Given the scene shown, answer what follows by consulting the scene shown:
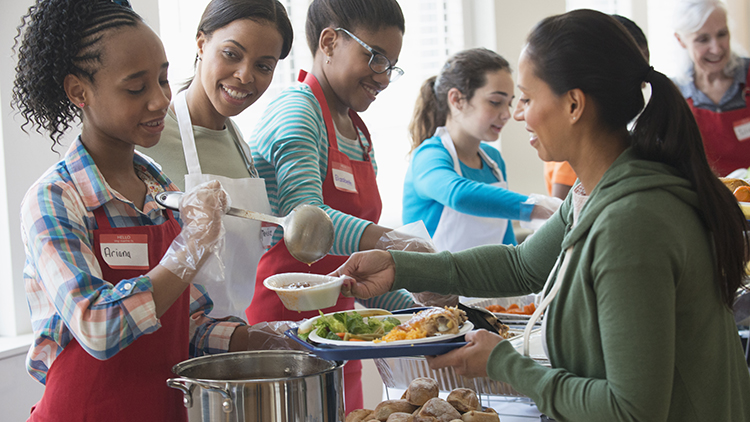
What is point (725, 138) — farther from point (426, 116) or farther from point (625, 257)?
point (625, 257)

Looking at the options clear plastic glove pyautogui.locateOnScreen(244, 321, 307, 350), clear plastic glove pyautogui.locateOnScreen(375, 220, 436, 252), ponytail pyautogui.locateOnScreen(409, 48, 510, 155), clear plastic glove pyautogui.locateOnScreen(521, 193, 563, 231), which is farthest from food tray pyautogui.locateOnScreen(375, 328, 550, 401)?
ponytail pyautogui.locateOnScreen(409, 48, 510, 155)

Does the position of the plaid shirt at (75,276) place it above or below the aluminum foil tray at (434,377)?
above

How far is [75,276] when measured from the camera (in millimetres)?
1054

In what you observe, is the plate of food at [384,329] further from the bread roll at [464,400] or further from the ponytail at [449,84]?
the ponytail at [449,84]

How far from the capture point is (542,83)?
1194mm

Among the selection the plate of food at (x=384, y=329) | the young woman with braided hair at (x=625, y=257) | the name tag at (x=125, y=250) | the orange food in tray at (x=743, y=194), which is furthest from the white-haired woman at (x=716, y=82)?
the name tag at (x=125, y=250)

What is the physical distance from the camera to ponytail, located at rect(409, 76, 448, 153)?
126 inches

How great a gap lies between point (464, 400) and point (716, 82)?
9.18 feet

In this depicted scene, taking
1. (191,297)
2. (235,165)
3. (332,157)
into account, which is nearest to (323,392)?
(191,297)

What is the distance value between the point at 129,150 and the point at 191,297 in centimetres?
35

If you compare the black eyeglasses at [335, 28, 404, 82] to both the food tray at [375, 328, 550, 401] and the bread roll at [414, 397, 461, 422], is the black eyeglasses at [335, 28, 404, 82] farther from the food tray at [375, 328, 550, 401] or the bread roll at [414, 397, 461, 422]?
A: the bread roll at [414, 397, 461, 422]

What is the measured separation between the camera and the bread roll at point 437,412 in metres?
1.18

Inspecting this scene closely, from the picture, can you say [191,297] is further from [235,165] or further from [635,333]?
[635,333]

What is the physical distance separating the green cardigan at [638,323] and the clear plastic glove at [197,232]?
1.85 feet
